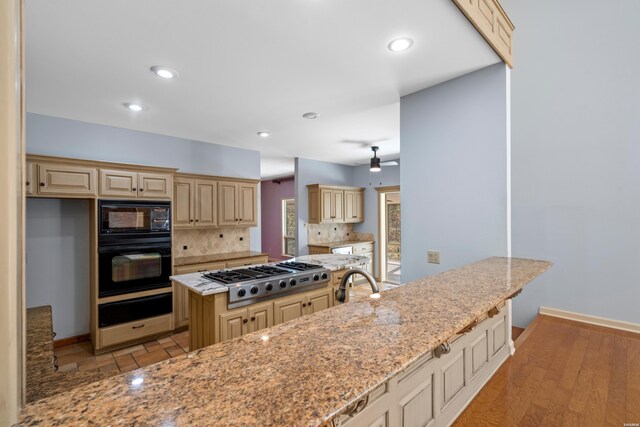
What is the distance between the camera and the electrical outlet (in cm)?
266

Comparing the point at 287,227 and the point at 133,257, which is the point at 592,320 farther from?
the point at 287,227

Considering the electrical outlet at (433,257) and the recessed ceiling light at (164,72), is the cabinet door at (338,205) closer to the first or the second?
the electrical outlet at (433,257)

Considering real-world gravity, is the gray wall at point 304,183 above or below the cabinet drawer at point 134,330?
above

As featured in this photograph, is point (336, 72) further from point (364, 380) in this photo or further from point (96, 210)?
point (96, 210)

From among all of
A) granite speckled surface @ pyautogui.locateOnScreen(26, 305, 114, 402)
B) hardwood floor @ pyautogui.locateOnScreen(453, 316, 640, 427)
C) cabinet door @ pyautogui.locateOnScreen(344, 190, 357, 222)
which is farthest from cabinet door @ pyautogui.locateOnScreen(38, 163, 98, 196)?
cabinet door @ pyautogui.locateOnScreen(344, 190, 357, 222)

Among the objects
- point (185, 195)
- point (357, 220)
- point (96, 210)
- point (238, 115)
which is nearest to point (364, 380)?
point (238, 115)

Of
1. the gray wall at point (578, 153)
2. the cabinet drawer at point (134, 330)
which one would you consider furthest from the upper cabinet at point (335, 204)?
the gray wall at point (578, 153)

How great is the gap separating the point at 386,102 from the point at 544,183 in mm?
1714

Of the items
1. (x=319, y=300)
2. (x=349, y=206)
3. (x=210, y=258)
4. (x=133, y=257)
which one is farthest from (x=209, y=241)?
(x=349, y=206)

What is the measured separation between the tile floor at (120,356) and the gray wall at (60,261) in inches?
12.8

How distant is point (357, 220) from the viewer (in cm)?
689

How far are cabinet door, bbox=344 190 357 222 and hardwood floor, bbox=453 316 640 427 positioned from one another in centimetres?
438

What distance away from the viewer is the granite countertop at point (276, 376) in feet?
2.02

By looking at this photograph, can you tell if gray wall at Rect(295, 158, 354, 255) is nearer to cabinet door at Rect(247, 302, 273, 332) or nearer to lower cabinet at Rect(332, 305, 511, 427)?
cabinet door at Rect(247, 302, 273, 332)
